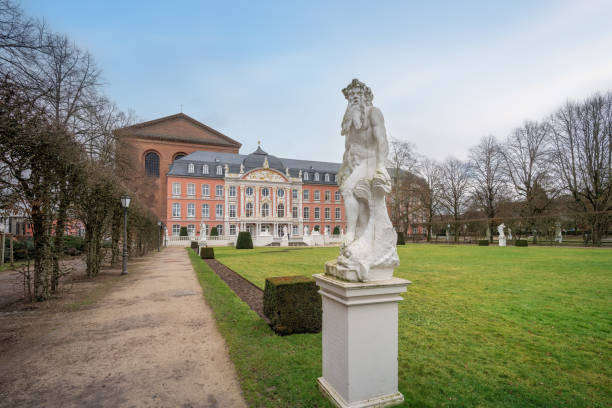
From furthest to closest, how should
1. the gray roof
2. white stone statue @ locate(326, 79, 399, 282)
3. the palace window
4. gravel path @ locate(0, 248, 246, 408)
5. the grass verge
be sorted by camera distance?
the gray roof → the palace window → gravel path @ locate(0, 248, 246, 408) → the grass verge → white stone statue @ locate(326, 79, 399, 282)

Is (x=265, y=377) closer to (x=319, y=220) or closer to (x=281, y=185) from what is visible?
(x=281, y=185)

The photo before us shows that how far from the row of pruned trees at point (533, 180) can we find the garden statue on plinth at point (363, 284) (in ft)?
96.4

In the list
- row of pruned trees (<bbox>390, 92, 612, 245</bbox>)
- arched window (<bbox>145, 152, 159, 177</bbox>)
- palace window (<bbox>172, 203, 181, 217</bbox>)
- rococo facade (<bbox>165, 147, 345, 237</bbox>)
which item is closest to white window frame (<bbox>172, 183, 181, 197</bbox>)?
rococo facade (<bbox>165, 147, 345, 237</bbox>)

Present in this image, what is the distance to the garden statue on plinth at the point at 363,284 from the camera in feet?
8.46

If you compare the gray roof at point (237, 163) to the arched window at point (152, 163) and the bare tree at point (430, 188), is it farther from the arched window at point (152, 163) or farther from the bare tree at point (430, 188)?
the bare tree at point (430, 188)

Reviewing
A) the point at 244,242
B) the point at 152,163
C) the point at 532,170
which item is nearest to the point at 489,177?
the point at 532,170

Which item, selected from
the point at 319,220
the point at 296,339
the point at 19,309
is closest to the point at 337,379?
the point at 296,339

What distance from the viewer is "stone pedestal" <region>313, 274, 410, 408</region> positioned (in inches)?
101

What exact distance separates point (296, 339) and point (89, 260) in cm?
948

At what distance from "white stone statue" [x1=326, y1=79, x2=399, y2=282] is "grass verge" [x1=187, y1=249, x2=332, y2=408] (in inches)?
48.5

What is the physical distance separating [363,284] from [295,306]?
2.52m

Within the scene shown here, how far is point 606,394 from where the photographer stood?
9.80ft

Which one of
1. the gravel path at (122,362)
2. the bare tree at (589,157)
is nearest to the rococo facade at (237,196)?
the bare tree at (589,157)

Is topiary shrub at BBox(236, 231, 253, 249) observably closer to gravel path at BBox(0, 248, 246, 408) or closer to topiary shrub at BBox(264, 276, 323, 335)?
gravel path at BBox(0, 248, 246, 408)
